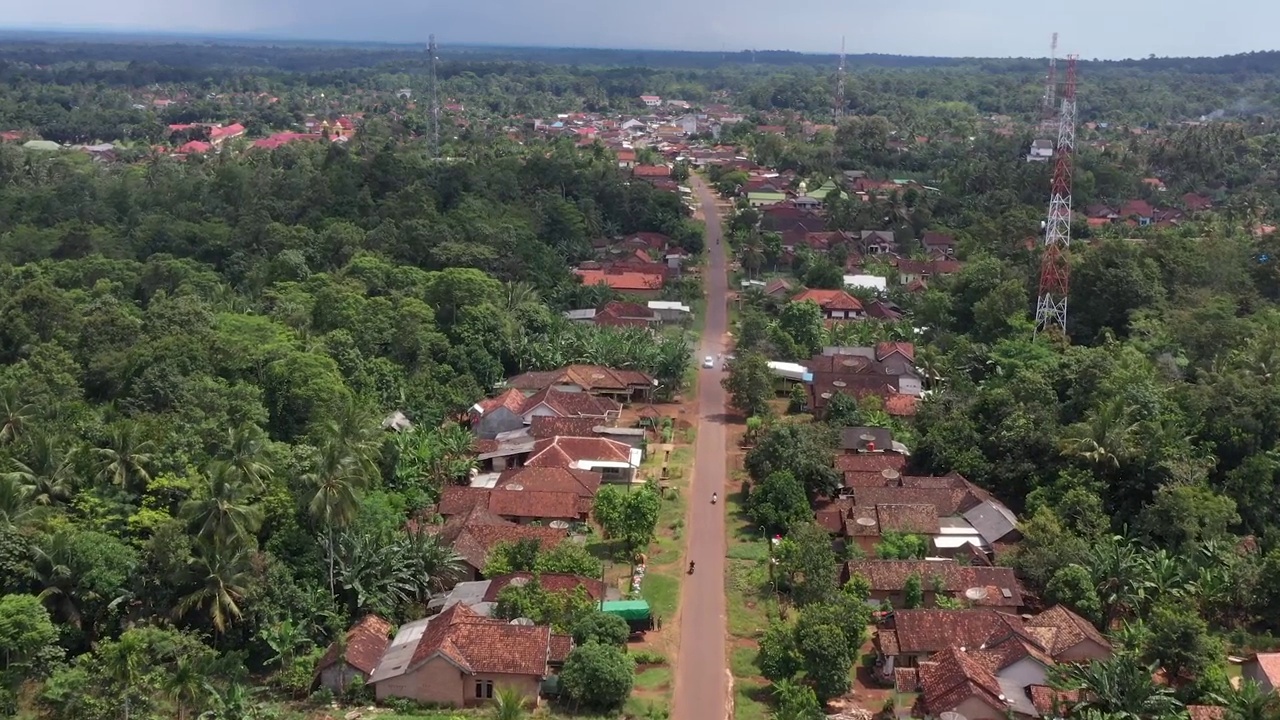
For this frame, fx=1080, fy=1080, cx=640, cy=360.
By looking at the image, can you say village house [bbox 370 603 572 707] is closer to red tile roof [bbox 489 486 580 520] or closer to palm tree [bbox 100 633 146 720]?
palm tree [bbox 100 633 146 720]

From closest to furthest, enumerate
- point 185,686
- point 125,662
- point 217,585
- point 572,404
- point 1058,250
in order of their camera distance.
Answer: point 125,662
point 185,686
point 217,585
point 572,404
point 1058,250

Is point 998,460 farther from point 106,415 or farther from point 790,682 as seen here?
point 106,415

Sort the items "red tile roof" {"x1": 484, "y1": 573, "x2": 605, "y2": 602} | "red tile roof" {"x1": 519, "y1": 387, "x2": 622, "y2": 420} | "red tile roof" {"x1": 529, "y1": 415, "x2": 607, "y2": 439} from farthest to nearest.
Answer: "red tile roof" {"x1": 519, "y1": 387, "x2": 622, "y2": 420} → "red tile roof" {"x1": 529, "y1": 415, "x2": 607, "y2": 439} → "red tile roof" {"x1": 484, "y1": 573, "x2": 605, "y2": 602}

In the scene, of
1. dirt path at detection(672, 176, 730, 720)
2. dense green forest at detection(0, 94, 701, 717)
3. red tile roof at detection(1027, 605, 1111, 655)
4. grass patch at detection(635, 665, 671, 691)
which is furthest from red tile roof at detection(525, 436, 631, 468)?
red tile roof at detection(1027, 605, 1111, 655)

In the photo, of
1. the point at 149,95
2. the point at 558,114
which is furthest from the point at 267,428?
the point at 149,95

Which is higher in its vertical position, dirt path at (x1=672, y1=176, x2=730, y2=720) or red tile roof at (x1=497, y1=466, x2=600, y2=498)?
red tile roof at (x1=497, y1=466, x2=600, y2=498)

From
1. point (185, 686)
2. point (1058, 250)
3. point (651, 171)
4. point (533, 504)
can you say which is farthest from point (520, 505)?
point (651, 171)

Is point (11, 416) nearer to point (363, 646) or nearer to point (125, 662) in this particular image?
point (125, 662)
